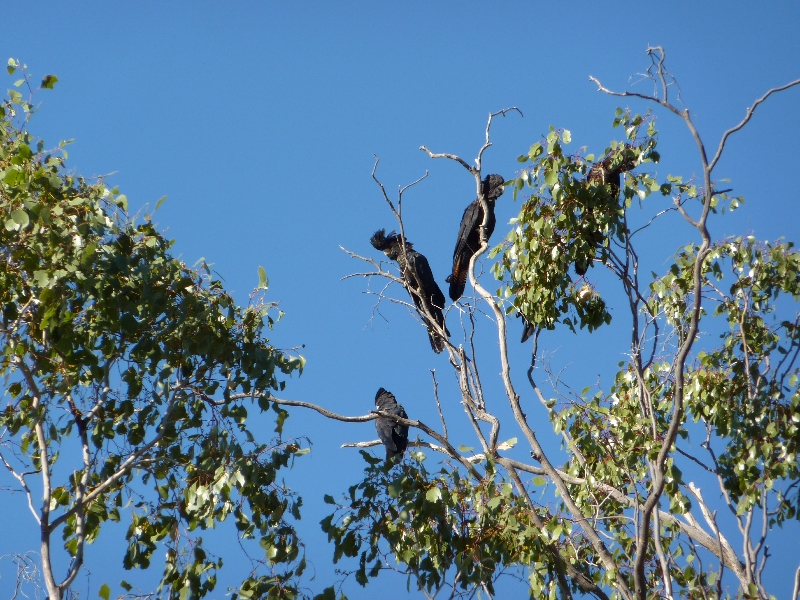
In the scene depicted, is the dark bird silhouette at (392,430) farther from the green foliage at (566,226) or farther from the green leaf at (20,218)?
the green leaf at (20,218)

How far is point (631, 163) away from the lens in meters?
5.11

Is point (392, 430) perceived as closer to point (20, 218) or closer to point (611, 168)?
point (611, 168)

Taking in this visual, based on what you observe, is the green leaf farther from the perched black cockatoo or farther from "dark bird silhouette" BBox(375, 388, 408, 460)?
the perched black cockatoo

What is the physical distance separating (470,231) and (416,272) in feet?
2.36

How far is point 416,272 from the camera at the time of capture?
25.0 ft

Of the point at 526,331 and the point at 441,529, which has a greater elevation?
the point at 526,331

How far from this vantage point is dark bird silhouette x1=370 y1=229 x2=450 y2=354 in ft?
23.7

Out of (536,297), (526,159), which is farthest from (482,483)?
(526,159)

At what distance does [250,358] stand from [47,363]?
959 mm

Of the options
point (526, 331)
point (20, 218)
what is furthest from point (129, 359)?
point (526, 331)

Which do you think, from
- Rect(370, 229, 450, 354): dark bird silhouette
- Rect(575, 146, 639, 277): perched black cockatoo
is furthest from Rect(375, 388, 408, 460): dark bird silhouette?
Rect(575, 146, 639, 277): perched black cockatoo

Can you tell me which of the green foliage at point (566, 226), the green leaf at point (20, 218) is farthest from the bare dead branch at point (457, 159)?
the green leaf at point (20, 218)

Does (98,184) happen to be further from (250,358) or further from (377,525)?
(377,525)

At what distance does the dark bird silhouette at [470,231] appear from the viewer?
7.18m
